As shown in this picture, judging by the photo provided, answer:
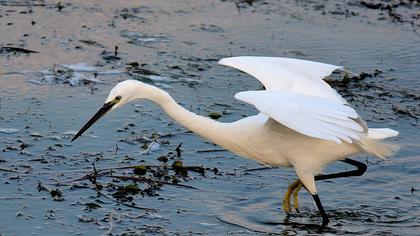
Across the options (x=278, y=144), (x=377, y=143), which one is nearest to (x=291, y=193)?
(x=278, y=144)

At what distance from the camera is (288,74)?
745 centimetres

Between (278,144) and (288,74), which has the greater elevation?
(288,74)

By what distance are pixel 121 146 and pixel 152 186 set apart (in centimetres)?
99

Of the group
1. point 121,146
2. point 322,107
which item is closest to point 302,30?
point 121,146

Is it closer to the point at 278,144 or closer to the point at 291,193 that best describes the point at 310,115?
the point at 278,144

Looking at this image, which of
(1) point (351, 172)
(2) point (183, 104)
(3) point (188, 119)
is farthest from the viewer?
(2) point (183, 104)

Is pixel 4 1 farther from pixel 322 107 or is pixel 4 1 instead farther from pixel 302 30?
pixel 322 107

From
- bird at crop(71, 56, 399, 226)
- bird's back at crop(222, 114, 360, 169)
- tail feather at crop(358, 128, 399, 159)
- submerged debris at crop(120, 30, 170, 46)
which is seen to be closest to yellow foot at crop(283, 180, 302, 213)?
bird at crop(71, 56, 399, 226)

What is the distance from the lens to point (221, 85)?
10.1 meters

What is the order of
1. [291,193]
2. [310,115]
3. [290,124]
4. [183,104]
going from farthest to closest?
[183,104]
[291,193]
[310,115]
[290,124]

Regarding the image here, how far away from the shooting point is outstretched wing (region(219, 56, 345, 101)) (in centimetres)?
734

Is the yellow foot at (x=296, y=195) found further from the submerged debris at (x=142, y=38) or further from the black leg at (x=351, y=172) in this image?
the submerged debris at (x=142, y=38)

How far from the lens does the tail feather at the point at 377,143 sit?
6973 millimetres

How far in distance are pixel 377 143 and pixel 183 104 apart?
268cm
